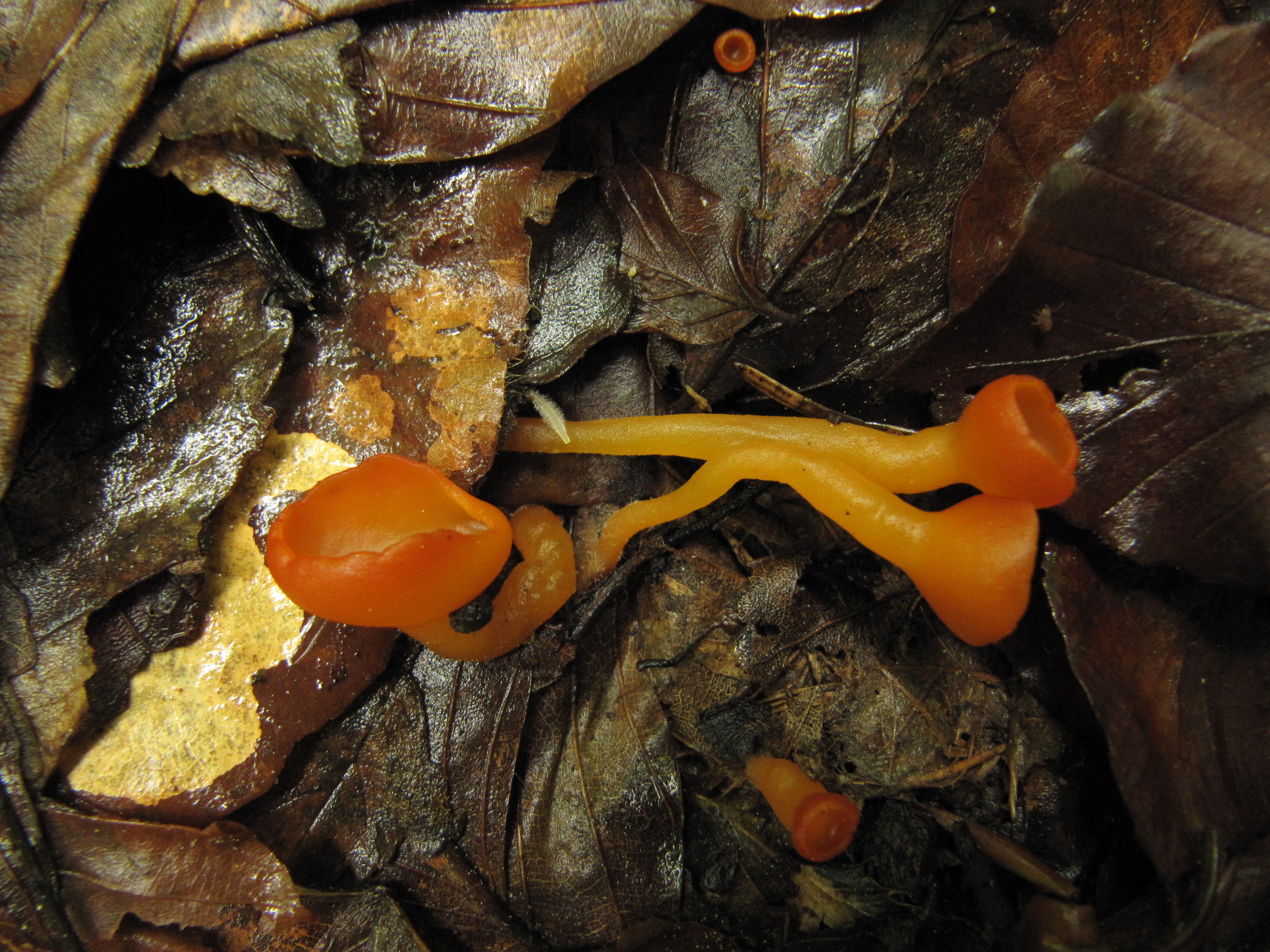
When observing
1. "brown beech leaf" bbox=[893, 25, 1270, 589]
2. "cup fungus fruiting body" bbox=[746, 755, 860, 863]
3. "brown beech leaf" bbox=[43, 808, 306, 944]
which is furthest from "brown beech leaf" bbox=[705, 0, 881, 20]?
"brown beech leaf" bbox=[43, 808, 306, 944]

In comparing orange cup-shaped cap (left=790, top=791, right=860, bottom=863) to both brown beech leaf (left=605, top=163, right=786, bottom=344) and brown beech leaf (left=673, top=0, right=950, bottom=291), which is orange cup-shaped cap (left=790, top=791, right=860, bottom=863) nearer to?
brown beech leaf (left=605, top=163, right=786, bottom=344)

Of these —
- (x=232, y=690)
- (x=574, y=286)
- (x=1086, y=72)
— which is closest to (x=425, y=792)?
(x=232, y=690)

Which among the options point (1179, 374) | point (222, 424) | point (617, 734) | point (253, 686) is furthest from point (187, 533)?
point (1179, 374)

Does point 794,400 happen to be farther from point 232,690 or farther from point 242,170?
point 232,690

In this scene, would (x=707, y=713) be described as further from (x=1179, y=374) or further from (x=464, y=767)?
(x=1179, y=374)

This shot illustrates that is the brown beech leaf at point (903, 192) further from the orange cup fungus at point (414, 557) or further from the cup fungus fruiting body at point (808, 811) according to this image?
the cup fungus fruiting body at point (808, 811)

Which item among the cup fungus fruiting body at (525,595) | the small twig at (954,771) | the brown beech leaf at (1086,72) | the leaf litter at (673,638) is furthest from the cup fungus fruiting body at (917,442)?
the small twig at (954,771)
